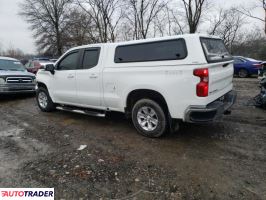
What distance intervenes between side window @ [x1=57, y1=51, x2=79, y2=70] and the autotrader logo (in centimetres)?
359

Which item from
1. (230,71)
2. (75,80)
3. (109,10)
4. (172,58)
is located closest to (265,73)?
(230,71)

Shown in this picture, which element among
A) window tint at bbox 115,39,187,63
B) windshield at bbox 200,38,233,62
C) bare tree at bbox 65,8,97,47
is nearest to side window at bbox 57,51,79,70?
window tint at bbox 115,39,187,63

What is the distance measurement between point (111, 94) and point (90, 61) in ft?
3.48

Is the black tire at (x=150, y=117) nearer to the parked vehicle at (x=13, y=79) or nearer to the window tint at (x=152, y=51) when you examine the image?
the window tint at (x=152, y=51)

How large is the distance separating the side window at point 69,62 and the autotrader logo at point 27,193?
359 centimetres

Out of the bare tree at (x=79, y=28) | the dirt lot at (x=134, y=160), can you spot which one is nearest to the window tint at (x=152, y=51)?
the dirt lot at (x=134, y=160)

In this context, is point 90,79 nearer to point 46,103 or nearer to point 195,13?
point 46,103

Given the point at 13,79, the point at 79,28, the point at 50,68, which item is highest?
the point at 79,28

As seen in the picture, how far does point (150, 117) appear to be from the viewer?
5.05 m

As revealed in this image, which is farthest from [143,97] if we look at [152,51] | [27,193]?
[27,193]

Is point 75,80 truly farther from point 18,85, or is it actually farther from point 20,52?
point 20,52

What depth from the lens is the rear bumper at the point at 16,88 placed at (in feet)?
31.6

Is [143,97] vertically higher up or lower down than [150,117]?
higher up

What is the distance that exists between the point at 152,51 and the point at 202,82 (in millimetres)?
1237
